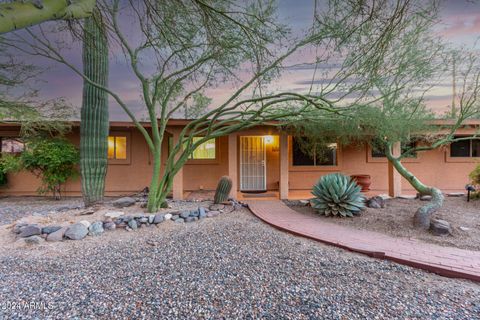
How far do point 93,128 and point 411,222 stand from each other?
300 inches

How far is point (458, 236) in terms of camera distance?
14.0 ft

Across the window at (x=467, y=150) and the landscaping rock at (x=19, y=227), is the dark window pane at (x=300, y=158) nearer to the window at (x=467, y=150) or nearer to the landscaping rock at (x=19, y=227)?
the window at (x=467, y=150)

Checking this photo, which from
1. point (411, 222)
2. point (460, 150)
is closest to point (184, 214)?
point (411, 222)

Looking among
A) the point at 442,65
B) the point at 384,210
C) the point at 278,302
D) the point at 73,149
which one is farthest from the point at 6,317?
the point at 442,65

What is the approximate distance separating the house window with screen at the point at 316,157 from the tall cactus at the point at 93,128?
22.0 feet

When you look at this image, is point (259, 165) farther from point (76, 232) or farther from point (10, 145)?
point (10, 145)

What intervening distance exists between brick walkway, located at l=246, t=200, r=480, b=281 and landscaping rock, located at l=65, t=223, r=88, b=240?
3595mm

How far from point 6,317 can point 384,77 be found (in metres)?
6.51

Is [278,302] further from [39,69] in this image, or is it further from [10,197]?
[10,197]

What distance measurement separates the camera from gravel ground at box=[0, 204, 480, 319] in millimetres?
2211

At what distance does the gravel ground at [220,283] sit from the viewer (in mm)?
2211

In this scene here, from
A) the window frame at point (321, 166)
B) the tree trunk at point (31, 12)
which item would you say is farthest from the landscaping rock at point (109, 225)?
the window frame at point (321, 166)

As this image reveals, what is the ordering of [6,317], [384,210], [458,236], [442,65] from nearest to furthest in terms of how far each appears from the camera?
[6,317]
[458,236]
[442,65]
[384,210]

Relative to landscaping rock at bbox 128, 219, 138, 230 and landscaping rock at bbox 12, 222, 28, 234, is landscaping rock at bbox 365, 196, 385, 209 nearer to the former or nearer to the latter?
landscaping rock at bbox 128, 219, 138, 230
